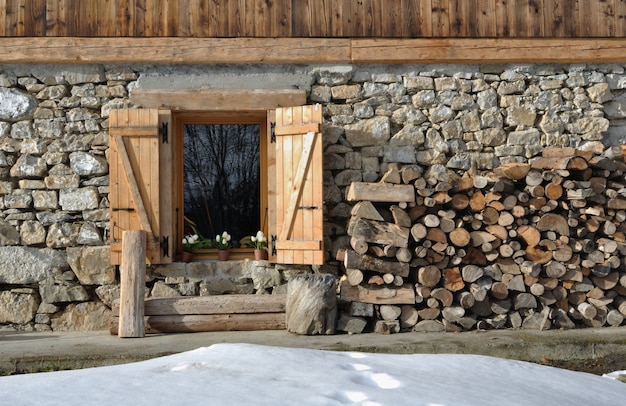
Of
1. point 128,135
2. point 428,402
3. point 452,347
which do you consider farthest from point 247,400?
point 128,135

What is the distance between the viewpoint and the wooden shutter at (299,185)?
7.12 metres

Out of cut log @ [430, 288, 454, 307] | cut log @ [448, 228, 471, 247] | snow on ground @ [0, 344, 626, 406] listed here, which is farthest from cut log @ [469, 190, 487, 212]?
snow on ground @ [0, 344, 626, 406]

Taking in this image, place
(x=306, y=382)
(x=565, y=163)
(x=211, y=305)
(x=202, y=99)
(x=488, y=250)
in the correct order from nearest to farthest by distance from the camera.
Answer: (x=306, y=382) → (x=211, y=305) → (x=488, y=250) → (x=565, y=163) → (x=202, y=99)

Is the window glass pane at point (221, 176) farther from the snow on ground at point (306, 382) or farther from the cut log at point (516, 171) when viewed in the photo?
the snow on ground at point (306, 382)

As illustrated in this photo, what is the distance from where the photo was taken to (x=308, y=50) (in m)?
7.54

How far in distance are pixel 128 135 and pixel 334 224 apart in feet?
7.55

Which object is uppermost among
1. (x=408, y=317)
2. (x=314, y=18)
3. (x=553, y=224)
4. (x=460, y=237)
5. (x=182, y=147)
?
(x=314, y=18)

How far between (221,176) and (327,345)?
9.76ft

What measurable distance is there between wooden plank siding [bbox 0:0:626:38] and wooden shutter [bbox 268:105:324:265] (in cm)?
103

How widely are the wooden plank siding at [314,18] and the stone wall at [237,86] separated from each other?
37 centimetres

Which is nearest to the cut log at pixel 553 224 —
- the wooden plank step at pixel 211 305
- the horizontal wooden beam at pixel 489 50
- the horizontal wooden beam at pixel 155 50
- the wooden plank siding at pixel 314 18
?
A: the horizontal wooden beam at pixel 489 50

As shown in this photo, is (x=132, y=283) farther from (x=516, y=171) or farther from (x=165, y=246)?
(x=516, y=171)

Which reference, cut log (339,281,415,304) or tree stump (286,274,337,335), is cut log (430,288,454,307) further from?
tree stump (286,274,337,335)

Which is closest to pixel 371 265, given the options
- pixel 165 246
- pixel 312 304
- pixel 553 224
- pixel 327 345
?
pixel 312 304
